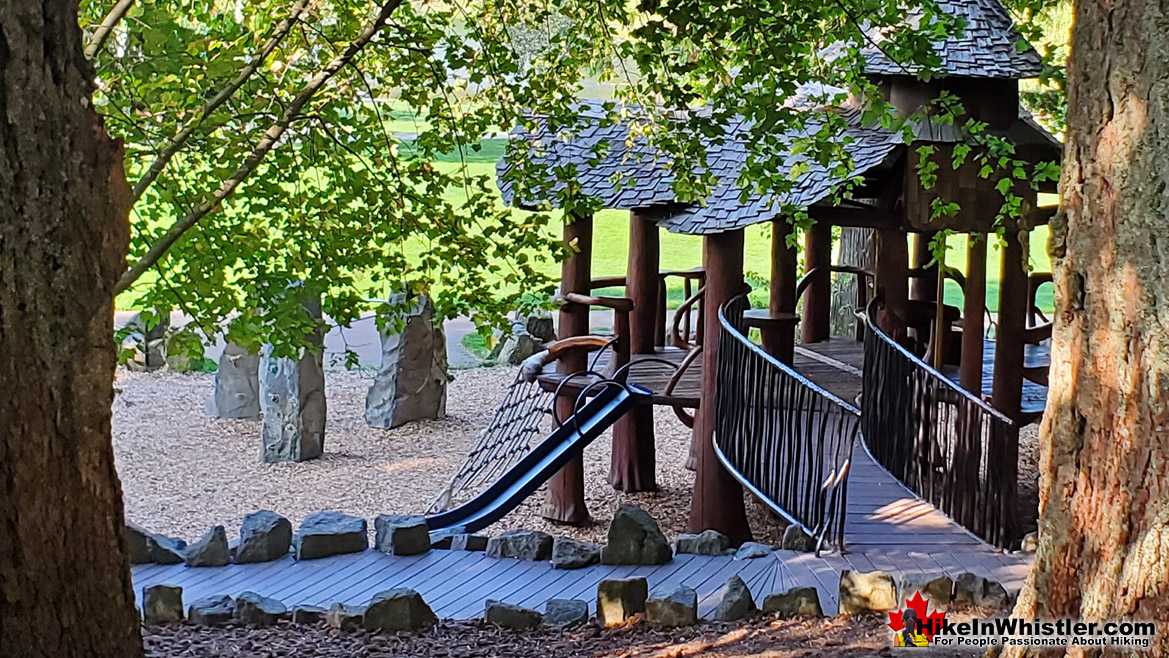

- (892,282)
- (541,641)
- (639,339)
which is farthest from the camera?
(639,339)

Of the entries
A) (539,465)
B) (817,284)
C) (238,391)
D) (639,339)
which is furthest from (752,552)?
(238,391)

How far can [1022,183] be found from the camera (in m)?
8.84

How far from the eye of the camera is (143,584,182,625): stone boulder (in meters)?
5.68

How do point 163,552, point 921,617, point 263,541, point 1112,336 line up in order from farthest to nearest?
1. point 263,541
2. point 163,552
3. point 921,617
4. point 1112,336

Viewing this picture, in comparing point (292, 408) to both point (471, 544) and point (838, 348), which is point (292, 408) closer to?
point (838, 348)

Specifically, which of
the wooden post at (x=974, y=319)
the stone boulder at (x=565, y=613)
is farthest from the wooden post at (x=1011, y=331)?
the stone boulder at (x=565, y=613)

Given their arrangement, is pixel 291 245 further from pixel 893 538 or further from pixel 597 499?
pixel 597 499

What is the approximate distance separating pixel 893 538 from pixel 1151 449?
14.7 ft

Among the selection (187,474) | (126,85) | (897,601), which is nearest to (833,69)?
(897,601)

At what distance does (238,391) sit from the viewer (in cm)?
1585

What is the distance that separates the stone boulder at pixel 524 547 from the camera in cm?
718

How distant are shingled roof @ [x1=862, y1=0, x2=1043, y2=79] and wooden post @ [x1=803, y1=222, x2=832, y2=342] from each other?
275 centimetres

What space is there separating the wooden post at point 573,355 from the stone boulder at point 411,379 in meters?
4.13

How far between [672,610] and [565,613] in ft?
1.81
